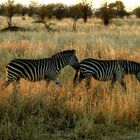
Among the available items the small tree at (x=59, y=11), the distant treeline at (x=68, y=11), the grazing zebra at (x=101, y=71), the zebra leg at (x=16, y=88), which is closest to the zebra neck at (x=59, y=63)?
the grazing zebra at (x=101, y=71)

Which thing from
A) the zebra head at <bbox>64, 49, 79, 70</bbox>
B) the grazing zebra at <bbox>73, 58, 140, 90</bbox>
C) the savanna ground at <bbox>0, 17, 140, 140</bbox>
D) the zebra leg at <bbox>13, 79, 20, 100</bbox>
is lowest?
the savanna ground at <bbox>0, 17, 140, 140</bbox>

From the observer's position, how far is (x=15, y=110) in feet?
23.6

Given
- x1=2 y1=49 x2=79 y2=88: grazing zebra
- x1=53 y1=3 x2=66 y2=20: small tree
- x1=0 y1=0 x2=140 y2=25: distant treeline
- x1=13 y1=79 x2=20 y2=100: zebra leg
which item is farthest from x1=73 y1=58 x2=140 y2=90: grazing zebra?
x1=53 y1=3 x2=66 y2=20: small tree

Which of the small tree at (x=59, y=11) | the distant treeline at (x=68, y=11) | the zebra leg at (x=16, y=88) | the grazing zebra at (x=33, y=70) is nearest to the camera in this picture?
the zebra leg at (x=16, y=88)

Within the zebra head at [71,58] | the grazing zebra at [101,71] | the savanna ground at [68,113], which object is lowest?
the savanna ground at [68,113]

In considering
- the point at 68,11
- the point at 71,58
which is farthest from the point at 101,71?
the point at 68,11

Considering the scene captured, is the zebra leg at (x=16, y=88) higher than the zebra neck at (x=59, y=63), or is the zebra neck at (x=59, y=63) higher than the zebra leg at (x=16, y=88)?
the zebra neck at (x=59, y=63)

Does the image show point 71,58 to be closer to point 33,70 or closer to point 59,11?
point 33,70

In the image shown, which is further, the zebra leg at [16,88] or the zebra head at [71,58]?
the zebra head at [71,58]

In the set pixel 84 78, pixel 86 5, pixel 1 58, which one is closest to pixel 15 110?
pixel 84 78

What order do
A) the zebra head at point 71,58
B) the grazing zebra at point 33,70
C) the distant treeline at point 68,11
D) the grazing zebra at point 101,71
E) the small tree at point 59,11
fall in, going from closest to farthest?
the grazing zebra at point 33,70 → the grazing zebra at point 101,71 → the zebra head at point 71,58 → the distant treeline at point 68,11 → the small tree at point 59,11

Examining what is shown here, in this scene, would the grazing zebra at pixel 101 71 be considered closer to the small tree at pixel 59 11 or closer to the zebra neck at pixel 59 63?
the zebra neck at pixel 59 63

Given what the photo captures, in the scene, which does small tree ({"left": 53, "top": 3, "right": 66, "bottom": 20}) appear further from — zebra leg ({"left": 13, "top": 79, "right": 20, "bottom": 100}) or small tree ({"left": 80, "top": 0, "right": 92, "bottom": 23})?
zebra leg ({"left": 13, "top": 79, "right": 20, "bottom": 100})

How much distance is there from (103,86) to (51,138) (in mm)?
3382
